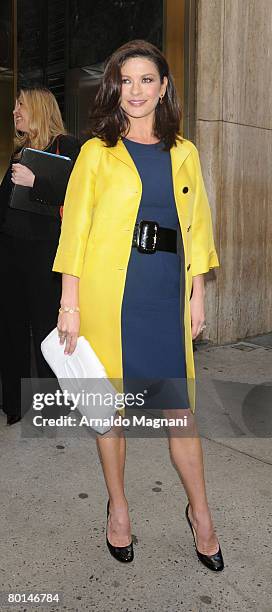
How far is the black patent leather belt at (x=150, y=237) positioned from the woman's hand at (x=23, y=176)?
→ 1.26m

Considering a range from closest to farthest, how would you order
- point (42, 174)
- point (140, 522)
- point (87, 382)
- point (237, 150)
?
point (87, 382)
point (140, 522)
point (42, 174)
point (237, 150)

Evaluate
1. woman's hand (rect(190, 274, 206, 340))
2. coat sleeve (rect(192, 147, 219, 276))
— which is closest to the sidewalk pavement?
woman's hand (rect(190, 274, 206, 340))

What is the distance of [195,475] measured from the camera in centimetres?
230

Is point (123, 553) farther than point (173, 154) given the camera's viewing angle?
Yes

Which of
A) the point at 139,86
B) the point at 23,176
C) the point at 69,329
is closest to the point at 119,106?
the point at 139,86

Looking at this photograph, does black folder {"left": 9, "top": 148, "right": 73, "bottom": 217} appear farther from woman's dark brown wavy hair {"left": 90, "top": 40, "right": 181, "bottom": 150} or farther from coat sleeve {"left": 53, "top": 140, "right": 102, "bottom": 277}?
coat sleeve {"left": 53, "top": 140, "right": 102, "bottom": 277}

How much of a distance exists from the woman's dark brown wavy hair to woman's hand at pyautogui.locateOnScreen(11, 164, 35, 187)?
3.31 feet

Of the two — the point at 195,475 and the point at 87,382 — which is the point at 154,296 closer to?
the point at 87,382

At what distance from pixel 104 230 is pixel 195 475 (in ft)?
3.16

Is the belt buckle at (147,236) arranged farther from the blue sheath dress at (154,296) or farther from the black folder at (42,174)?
the black folder at (42,174)

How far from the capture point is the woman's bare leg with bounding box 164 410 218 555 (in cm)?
229

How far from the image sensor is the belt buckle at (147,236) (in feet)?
7.13

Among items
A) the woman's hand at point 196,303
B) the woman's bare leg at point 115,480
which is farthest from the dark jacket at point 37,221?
the woman's bare leg at point 115,480

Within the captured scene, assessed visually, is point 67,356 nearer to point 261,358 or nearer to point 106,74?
point 106,74
